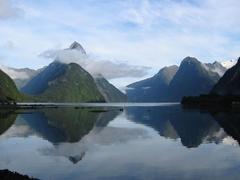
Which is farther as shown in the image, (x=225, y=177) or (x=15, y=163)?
(x=15, y=163)

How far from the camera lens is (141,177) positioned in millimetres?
41250

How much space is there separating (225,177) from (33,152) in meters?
29.5

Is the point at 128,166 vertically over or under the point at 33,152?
over

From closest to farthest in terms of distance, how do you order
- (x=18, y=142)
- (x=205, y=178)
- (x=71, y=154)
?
(x=205, y=178) → (x=71, y=154) → (x=18, y=142)

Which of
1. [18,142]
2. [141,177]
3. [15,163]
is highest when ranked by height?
[141,177]

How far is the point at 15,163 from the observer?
50188 millimetres

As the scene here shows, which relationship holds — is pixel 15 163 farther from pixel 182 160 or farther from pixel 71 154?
pixel 182 160

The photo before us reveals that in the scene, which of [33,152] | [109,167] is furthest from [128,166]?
[33,152]

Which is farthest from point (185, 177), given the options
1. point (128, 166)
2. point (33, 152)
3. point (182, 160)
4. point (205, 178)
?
point (33, 152)

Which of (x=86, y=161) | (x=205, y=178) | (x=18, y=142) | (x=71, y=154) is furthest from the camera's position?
(x=18, y=142)

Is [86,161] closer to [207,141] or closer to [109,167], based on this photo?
[109,167]

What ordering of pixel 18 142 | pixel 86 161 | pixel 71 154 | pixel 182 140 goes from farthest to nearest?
1. pixel 182 140
2. pixel 18 142
3. pixel 71 154
4. pixel 86 161

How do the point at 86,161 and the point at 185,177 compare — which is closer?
the point at 185,177

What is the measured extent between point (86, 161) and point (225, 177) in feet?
57.5
